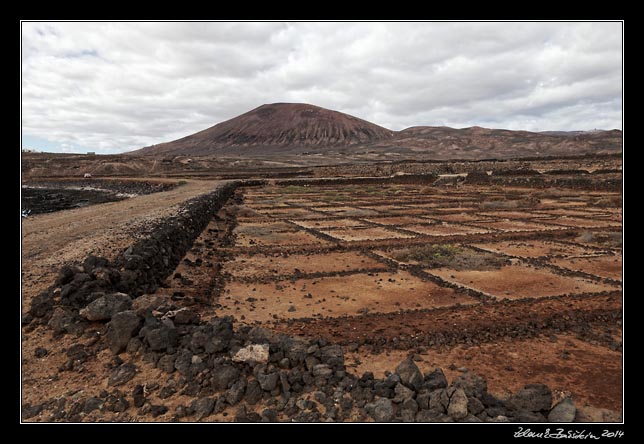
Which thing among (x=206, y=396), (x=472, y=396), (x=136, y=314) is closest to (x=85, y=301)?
(x=136, y=314)

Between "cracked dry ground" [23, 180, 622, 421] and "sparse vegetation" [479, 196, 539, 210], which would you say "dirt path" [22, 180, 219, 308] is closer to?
"cracked dry ground" [23, 180, 622, 421]

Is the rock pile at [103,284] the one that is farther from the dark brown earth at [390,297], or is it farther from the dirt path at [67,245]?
the dirt path at [67,245]

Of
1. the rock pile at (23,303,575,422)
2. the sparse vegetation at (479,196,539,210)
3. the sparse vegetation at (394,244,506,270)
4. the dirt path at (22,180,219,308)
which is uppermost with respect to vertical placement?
the sparse vegetation at (479,196,539,210)

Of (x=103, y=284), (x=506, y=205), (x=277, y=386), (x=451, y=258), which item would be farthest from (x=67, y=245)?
(x=506, y=205)

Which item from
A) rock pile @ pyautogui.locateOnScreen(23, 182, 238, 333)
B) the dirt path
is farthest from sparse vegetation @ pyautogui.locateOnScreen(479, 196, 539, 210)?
rock pile @ pyautogui.locateOnScreen(23, 182, 238, 333)

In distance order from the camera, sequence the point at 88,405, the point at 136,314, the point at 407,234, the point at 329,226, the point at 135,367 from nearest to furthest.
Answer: the point at 88,405, the point at 135,367, the point at 136,314, the point at 407,234, the point at 329,226

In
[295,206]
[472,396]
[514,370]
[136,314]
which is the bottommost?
[514,370]

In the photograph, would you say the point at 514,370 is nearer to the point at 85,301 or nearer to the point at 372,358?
the point at 372,358

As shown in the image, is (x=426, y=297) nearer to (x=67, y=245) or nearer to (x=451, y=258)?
(x=451, y=258)
